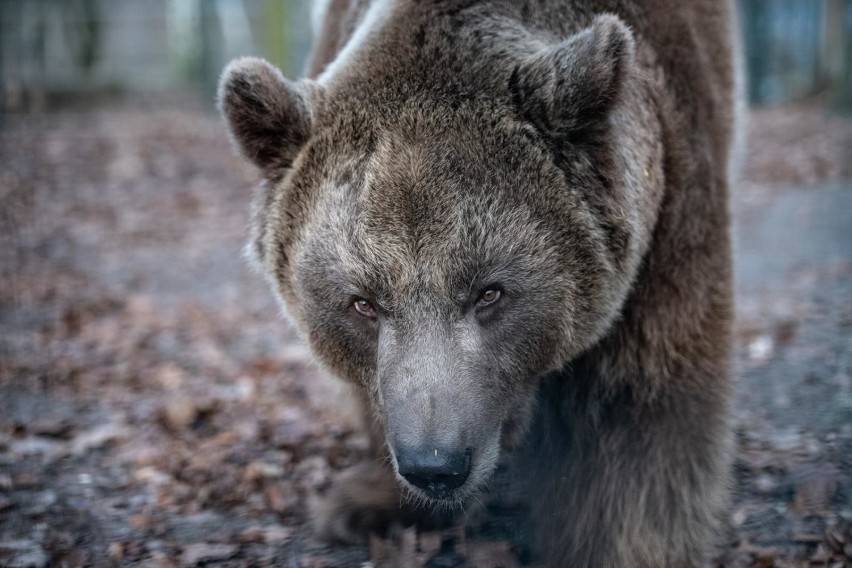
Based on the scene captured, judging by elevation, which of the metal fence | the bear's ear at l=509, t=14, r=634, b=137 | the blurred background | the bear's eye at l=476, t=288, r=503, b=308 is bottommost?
the metal fence

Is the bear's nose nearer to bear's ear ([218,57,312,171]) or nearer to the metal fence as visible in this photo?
bear's ear ([218,57,312,171])

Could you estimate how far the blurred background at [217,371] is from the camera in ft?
13.6

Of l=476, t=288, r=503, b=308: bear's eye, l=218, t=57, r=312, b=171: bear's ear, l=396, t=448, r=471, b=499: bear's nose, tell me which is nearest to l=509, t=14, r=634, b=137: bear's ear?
l=476, t=288, r=503, b=308: bear's eye

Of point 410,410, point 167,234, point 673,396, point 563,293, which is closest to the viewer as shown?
point 410,410

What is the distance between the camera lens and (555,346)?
352cm

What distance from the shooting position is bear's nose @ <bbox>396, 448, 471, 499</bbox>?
3031mm

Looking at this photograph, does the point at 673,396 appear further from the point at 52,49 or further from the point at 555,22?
the point at 52,49

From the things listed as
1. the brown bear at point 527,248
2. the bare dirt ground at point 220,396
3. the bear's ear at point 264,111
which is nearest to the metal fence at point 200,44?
the bare dirt ground at point 220,396

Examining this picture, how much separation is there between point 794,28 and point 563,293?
21.4 meters

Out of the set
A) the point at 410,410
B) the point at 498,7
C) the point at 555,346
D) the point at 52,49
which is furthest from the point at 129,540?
the point at 52,49

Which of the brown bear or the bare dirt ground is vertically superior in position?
the brown bear

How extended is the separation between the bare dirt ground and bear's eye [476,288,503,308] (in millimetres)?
1234

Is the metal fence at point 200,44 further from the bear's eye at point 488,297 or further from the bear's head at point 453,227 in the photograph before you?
the bear's eye at point 488,297

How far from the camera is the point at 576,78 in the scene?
3279 mm
